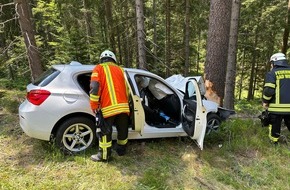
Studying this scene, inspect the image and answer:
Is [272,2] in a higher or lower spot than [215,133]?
higher

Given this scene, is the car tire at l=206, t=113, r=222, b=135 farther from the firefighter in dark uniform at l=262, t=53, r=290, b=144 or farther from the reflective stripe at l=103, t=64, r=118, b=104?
the reflective stripe at l=103, t=64, r=118, b=104

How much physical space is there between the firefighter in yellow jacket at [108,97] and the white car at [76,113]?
0.21 m

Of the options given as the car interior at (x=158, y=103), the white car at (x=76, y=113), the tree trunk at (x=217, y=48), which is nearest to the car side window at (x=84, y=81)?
the white car at (x=76, y=113)

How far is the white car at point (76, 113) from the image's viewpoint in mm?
4582

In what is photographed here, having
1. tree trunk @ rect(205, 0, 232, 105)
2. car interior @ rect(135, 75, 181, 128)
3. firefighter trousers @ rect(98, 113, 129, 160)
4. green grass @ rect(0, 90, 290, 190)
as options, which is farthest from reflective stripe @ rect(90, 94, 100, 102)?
tree trunk @ rect(205, 0, 232, 105)

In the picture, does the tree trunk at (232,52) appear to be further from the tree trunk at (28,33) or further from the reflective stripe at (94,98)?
the tree trunk at (28,33)

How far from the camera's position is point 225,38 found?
7.57 m

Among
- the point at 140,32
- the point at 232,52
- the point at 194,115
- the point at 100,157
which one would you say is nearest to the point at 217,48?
the point at 232,52

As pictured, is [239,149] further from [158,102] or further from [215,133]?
[158,102]

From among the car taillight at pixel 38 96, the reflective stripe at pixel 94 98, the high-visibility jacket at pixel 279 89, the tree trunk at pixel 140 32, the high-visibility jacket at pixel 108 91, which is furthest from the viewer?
the tree trunk at pixel 140 32

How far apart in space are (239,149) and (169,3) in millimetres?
15681

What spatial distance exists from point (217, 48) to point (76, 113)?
4.51 meters

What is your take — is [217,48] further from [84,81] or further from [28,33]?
[28,33]

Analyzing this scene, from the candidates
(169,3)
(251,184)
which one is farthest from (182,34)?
(251,184)
